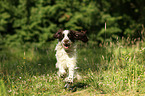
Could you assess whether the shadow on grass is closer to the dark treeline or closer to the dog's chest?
the dog's chest

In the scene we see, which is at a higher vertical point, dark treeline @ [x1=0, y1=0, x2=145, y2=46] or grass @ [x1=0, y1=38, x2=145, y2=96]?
dark treeline @ [x1=0, y1=0, x2=145, y2=46]

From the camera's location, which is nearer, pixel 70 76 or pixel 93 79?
pixel 93 79

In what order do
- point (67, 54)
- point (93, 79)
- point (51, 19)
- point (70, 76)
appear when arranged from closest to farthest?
point (93, 79)
point (70, 76)
point (67, 54)
point (51, 19)

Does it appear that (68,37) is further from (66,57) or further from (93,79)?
(93,79)

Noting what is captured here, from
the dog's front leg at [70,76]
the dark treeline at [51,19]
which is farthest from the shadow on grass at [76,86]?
the dark treeline at [51,19]

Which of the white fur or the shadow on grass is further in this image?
the white fur

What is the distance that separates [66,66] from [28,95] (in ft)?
4.27

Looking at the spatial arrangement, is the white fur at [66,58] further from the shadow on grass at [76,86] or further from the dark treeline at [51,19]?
the dark treeline at [51,19]

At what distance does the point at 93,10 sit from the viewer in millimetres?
12852

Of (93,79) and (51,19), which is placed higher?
(51,19)

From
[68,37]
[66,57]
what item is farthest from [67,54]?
[68,37]

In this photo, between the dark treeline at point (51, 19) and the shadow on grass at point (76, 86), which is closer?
the shadow on grass at point (76, 86)

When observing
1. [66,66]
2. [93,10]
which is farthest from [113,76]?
[93,10]

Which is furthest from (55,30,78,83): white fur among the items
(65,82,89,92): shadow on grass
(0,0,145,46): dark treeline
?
(0,0,145,46): dark treeline
